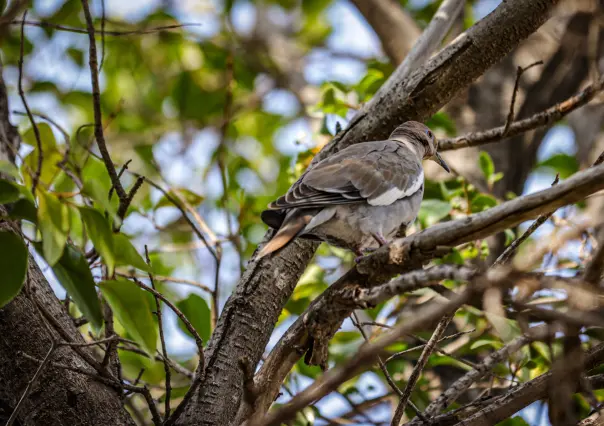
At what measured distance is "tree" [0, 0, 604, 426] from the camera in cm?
182

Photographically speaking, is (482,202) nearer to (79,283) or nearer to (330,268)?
(330,268)

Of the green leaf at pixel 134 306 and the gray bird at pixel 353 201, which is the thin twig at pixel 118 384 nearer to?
the green leaf at pixel 134 306

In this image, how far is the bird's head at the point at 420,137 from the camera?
3444 mm

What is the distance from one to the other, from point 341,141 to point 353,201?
29 cm

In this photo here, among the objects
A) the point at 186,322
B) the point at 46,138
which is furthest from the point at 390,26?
the point at 186,322

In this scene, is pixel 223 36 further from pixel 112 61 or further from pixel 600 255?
pixel 600 255

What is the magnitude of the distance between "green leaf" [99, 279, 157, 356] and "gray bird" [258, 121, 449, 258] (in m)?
0.75

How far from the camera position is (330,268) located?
4.12 meters

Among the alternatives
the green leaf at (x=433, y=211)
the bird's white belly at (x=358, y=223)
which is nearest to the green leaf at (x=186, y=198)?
the bird's white belly at (x=358, y=223)

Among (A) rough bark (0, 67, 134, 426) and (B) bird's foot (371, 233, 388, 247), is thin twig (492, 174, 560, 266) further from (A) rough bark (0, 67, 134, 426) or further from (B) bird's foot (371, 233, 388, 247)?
(A) rough bark (0, 67, 134, 426)

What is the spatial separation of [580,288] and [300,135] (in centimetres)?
250

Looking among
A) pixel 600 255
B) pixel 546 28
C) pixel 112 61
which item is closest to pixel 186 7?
pixel 112 61

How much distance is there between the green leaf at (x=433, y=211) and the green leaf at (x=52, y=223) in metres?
2.11

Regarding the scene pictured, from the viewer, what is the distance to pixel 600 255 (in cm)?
156
